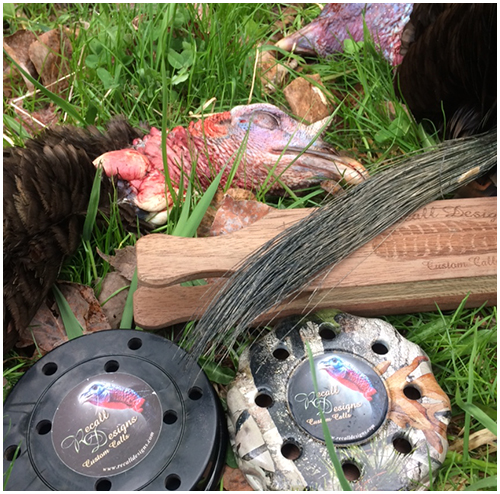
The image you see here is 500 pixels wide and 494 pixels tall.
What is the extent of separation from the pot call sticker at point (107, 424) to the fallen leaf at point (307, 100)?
1.34 meters

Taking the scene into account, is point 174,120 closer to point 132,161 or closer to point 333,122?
point 132,161

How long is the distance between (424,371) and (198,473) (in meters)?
0.70

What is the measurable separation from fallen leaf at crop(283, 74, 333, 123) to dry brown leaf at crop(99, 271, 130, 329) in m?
1.02

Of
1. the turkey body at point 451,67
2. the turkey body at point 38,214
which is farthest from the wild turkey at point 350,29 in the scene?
the turkey body at point 38,214

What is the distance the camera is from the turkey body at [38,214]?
174 cm

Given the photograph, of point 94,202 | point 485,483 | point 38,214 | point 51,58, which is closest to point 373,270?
point 485,483

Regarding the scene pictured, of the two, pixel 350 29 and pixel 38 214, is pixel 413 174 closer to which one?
pixel 350 29

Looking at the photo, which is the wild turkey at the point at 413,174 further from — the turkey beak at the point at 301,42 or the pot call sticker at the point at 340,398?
the turkey beak at the point at 301,42

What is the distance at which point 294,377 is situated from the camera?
1636 mm

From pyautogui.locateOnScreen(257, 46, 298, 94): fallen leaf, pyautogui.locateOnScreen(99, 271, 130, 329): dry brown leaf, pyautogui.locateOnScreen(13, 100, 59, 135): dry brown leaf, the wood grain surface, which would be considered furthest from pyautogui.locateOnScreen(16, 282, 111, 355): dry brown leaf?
pyautogui.locateOnScreen(257, 46, 298, 94): fallen leaf

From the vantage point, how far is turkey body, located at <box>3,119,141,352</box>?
174cm

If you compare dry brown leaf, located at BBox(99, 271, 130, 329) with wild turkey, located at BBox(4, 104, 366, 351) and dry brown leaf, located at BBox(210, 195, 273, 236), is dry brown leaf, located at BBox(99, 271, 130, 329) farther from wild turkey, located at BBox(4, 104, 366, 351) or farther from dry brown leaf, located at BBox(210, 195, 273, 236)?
dry brown leaf, located at BBox(210, 195, 273, 236)

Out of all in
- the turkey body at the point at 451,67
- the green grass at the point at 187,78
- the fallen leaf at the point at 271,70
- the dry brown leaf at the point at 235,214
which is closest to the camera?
the turkey body at the point at 451,67

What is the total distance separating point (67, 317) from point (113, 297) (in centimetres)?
16
